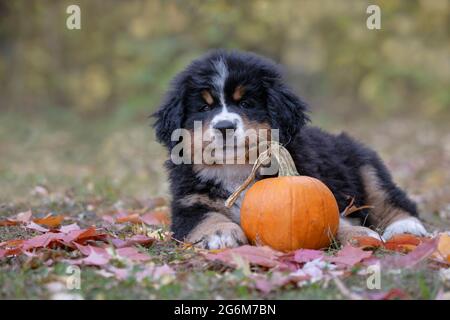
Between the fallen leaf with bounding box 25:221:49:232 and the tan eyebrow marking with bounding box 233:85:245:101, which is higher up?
the tan eyebrow marking with bounding box 233:85:245:101

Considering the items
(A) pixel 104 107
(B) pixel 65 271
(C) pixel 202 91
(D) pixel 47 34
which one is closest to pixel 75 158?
(A) pixel 104 107

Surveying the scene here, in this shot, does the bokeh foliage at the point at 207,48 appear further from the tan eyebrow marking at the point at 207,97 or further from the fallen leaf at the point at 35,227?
the fallen leaf at the point at 35,227

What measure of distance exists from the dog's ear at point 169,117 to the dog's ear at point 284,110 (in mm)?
590

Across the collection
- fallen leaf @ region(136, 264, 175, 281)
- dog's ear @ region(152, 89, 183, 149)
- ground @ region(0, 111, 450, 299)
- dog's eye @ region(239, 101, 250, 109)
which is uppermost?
dog's eye @ region(239, 101, 250, 109)

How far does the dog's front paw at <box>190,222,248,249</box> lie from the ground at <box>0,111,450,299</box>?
3.8 inches

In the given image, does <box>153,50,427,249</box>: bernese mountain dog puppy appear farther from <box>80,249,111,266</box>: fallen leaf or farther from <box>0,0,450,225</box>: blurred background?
<box>0,0,450,225</box>: blurred background

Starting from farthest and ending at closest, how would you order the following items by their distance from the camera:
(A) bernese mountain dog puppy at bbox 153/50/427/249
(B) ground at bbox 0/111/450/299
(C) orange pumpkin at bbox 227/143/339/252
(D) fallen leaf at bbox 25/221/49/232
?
(D) fallen leaf at bbox 25/221/49/232, (A) bernese mountain dog puppy at bbox 153/50/427/249, (C) orange pumpkin at bbox 227/143/339/252, (B) ground at bbox 0/111/450/299

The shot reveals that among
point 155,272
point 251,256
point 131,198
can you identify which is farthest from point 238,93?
point 131,198

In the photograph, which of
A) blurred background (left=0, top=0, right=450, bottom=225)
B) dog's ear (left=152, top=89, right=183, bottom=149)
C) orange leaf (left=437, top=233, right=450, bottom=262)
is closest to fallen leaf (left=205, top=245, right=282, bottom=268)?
orange leaf (left=437, top=233, right=450, bottom=262)

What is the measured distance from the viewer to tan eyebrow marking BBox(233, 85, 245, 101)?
14.0ft

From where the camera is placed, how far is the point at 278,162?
4.09m

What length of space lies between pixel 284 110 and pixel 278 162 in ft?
1.45

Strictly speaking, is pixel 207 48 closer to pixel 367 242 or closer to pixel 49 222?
pixel 49 222

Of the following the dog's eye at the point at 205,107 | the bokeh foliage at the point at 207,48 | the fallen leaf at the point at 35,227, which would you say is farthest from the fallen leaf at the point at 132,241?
the bokeh foliage at the point at 207,48
